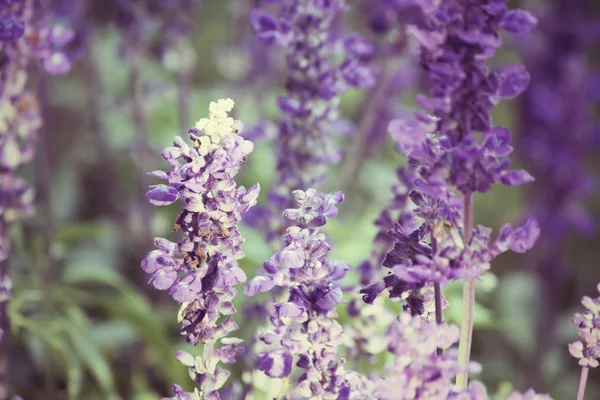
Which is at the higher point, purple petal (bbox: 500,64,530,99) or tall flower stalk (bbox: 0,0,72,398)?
tall flower stalk (bbox: 0,0,72,398)

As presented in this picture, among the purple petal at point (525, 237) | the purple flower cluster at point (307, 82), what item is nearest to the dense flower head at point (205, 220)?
the purple petal at point (525, 237)

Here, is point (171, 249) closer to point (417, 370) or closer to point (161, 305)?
point (417, 370)

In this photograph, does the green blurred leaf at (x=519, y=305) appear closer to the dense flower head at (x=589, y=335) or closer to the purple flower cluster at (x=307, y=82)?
the purple flower cluster at (x=307, y=82)

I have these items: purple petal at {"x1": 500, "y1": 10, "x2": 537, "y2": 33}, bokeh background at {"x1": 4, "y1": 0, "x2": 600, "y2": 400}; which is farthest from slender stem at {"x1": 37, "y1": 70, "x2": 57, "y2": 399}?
purple petal at {"x1": 500, "y1": 10, "x2": 537, "y2": 33}

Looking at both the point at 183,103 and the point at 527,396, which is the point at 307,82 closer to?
the point at 527,396

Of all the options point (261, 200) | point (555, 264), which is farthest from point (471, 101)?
point (555, 264)

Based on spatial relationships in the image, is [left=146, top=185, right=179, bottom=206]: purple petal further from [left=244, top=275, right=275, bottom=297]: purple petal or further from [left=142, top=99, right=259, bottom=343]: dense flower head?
[left=244, top=275, right=275, bottom=297]: purple petal

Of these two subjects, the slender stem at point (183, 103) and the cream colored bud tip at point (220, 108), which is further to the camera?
the slender stem at point (183, 103)
